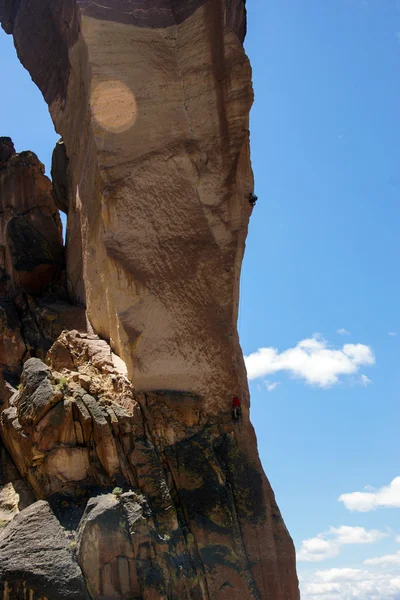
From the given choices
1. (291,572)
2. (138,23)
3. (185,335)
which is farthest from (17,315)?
(291,572)

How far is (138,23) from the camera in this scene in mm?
15570

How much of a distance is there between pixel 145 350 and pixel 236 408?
2.02 meters

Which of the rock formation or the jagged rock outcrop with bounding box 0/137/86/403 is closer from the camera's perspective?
the rock formation

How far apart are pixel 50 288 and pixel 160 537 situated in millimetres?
8832

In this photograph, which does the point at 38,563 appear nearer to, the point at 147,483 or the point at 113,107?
the point at 147,483

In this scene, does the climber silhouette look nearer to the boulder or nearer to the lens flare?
the lens flare

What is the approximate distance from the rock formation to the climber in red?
10cm

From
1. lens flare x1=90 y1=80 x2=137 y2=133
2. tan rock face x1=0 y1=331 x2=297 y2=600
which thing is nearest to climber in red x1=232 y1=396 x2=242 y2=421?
tan rock face x1=0 y1=331 x2=297 y2=600

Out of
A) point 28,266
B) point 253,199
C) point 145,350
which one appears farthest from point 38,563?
point 28,266

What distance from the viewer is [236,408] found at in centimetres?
1417

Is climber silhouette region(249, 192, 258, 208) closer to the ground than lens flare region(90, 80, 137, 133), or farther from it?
closer to the ground

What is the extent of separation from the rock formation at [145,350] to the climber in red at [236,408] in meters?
0.10

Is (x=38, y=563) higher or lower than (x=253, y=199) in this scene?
lower

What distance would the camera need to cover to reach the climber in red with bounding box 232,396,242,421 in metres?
14.1
